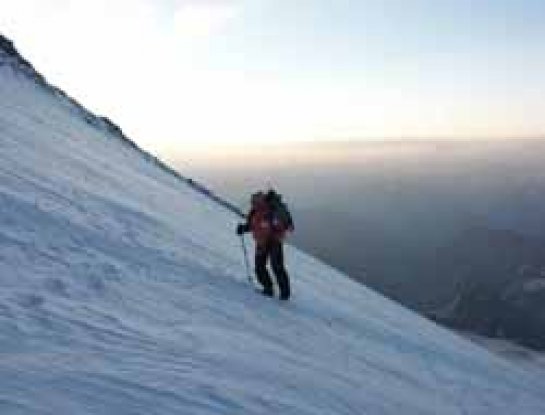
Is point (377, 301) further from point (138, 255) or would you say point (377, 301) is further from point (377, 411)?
point (377, 411)

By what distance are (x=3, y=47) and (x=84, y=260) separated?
2408cm

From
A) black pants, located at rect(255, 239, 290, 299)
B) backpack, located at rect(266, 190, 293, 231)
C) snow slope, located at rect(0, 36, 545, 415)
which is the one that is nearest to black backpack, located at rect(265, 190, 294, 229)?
backpack, located at rect(266, 190, 293, 231)

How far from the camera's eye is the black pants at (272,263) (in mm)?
15719

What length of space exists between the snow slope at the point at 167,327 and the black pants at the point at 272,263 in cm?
37

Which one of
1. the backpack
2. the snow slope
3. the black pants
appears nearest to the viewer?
the snow slope

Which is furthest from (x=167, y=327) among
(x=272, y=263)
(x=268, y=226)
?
(x=272, y=263)

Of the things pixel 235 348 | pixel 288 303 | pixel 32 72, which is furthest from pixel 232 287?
pixel 32 72

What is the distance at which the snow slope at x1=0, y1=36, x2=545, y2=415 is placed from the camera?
7.89 metres

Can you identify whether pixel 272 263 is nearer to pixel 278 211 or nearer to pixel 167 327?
pixel 278 211

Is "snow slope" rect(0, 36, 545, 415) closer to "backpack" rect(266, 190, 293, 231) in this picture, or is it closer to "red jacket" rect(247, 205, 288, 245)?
"red jacket" rect(247, 205, 288, 245)

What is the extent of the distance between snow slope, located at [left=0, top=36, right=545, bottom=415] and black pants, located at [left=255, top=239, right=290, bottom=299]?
374mm

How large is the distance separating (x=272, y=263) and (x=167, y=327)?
5406 millimetres

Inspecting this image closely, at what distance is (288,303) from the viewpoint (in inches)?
639

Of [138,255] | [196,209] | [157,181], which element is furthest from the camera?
[157,181]
